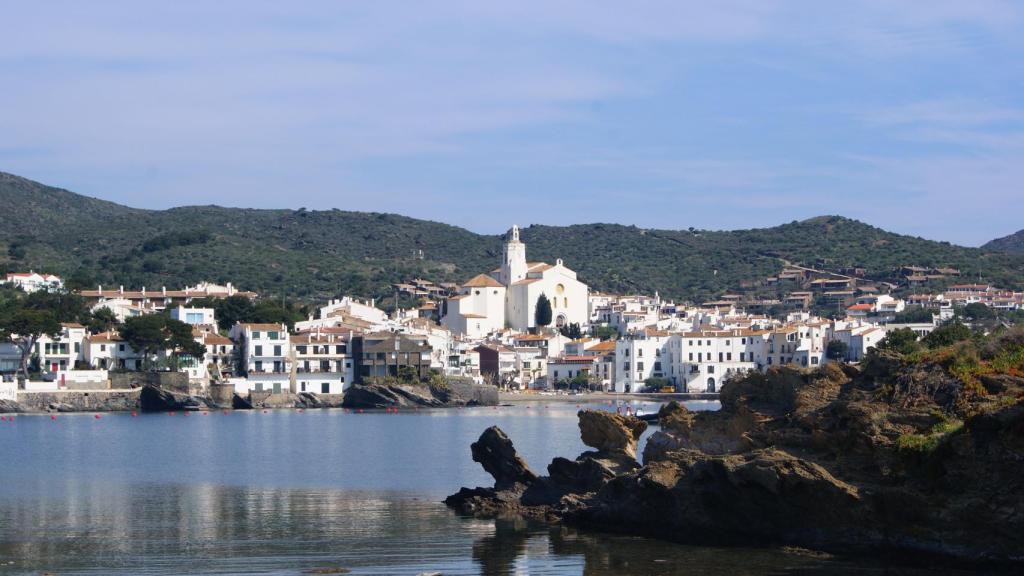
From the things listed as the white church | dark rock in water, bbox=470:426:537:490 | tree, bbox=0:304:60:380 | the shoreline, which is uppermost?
the white church

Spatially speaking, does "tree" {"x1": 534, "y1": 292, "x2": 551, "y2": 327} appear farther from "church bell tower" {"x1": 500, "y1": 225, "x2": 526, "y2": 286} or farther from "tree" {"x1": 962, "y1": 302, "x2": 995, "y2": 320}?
"tree" {"x1": 962, "y1": 302, "x2": 995, "y2": 320}

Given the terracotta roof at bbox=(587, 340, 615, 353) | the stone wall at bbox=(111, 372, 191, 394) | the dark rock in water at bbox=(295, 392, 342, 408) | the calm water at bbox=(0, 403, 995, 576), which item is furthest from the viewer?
the terracotta roof at bbox=(587, 340, 615, 353)

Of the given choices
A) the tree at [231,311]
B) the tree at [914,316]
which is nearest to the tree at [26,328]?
the tree at [231,311]

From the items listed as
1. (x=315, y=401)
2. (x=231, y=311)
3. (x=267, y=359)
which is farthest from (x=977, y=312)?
(x=267, y=359)

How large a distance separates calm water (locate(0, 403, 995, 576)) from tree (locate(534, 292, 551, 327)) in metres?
60.7

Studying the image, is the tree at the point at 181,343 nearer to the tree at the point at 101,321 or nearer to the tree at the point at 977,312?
the tree at the point at 101,321

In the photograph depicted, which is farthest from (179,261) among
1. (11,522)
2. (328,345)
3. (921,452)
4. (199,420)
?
(921,452)

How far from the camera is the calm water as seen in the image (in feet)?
71.2

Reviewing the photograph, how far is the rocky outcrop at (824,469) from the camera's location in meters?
20.7

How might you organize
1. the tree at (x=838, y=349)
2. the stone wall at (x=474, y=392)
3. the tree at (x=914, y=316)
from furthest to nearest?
1. the tree at (x=914, y=316)
2. the tree at (x=838, y=349)
3. the stone wall at (x=474, y=392)

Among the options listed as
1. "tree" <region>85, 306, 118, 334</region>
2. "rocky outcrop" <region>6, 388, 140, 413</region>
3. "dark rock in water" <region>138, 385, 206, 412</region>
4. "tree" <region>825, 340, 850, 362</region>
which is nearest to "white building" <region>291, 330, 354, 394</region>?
"dark rock in water" <region>138, 385, 206, 412</region>

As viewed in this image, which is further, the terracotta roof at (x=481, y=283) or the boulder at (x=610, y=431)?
the terracotta roof at (x=481, y=283)

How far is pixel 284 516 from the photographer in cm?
2736

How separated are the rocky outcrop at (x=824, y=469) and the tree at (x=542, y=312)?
85254 mm
